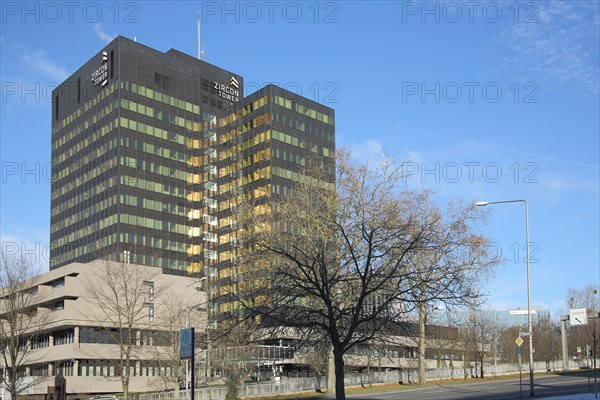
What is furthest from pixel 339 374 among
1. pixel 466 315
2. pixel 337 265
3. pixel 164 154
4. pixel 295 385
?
pixel 164 154

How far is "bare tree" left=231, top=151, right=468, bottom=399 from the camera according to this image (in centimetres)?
2425

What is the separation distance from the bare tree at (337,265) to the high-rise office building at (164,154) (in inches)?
3270

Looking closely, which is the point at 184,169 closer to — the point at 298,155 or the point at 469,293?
the point at 298,155

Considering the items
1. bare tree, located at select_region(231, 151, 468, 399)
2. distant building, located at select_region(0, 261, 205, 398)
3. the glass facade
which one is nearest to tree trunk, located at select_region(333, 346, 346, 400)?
bare tree, located at select_region(231, 151, 468, 399)

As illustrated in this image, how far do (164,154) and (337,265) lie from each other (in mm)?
109072

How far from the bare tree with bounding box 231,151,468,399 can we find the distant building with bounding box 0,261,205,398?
4129cm

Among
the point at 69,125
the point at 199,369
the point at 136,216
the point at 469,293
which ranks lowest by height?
the point at 199,369

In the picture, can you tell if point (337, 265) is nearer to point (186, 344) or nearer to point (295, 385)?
point (186, 344)

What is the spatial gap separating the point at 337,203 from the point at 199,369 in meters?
29.5

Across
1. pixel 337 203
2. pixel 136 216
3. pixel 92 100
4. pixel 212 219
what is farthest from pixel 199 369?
pixel 92 100

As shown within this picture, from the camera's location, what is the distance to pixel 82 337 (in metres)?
80.6

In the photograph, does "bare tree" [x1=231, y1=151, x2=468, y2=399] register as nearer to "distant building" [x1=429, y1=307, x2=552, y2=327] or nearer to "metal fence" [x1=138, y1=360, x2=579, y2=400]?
"distant building" [x1=429, y1=307, x2=552, y2=327]

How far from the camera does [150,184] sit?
12938 centimetres

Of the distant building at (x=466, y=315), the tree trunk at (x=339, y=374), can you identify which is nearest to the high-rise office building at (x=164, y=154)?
the distant building at (x=466, y=315)
